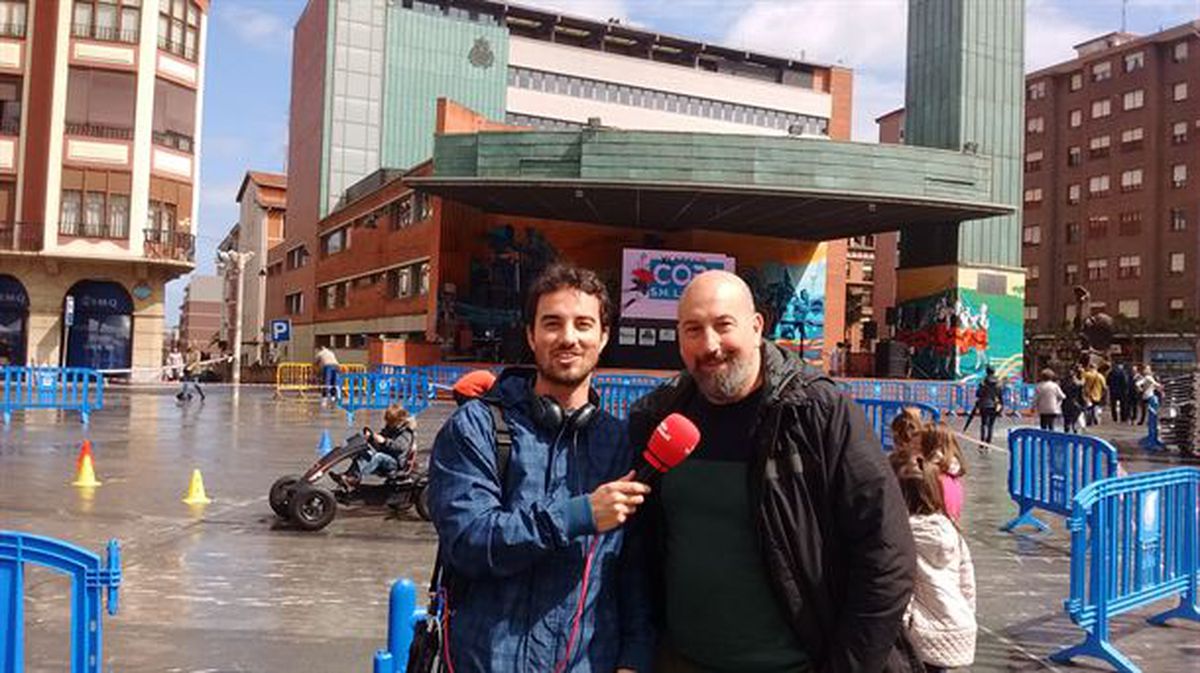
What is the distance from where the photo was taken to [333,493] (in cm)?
990

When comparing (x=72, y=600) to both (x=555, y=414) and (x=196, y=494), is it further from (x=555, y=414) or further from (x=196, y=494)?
(x=196, y=494)

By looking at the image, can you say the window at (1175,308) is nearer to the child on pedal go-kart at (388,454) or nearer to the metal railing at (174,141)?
the metal railing at (174,141)

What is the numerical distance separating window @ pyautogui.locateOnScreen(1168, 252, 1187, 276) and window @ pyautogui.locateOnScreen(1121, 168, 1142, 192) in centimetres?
574

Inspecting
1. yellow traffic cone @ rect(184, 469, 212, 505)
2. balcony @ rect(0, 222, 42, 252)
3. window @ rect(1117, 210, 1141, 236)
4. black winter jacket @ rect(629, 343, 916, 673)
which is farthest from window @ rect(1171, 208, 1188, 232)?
black winter jacket @ rect(629, 343, 916, 673)

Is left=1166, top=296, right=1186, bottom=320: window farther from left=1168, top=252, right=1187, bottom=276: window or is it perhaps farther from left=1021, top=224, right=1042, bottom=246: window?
left=1021, top=224, right=1042, bottom=246: window

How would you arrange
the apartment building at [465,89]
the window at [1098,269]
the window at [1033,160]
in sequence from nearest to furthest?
the apartment building at [465,89], the window at [1098,269], the window at [1033,160]

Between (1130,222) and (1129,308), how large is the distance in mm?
6183

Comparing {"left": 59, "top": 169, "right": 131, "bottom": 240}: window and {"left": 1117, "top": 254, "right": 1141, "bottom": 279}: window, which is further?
{"left": 1117, "top": 254, "right": 1141, "bottom": 279}: window

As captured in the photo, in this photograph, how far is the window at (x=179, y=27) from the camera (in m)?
38.4

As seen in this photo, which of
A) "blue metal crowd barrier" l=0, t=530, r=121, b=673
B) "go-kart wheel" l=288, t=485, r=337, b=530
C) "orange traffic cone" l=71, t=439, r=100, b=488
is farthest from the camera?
"orange traffic cone" l=71, t=439, r=100, b=488

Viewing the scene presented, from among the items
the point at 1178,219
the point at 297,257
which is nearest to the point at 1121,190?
the point at 1178,219

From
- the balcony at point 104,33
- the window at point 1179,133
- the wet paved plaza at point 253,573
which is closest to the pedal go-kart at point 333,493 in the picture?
the wet paved plaza at point 253,573

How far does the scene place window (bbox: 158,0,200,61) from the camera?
126 feet

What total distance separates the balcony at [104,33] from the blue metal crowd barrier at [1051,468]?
37699 mm
